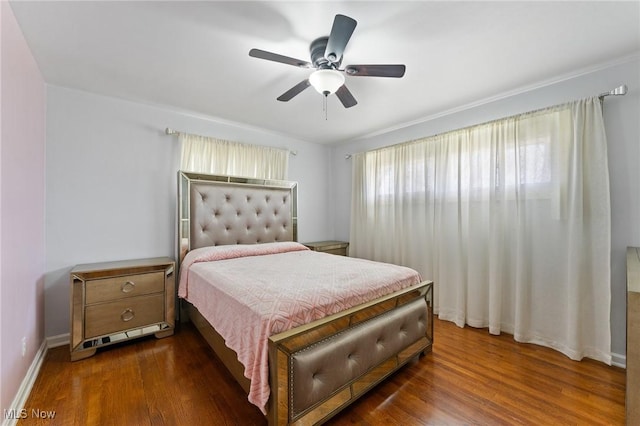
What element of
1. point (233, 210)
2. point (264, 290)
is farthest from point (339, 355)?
point (233, 210)

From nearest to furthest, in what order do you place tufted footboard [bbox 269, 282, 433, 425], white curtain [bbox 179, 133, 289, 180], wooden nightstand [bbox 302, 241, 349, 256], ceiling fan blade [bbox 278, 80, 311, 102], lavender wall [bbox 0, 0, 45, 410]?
tufted footboard [bbox 269, 282, 433, 425], lavender wall [bbox 0, 0, 45, 410], ceiling fan blade [bbox 278, 80, 311, 102], white curtain [bbox 179, 133, 289, 180], wooden nightstand [bbox 302, 241, 349, 256]

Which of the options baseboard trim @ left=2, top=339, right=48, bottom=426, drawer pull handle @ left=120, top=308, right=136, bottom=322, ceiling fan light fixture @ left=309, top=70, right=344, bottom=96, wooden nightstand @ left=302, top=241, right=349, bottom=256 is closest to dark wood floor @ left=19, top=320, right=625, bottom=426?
baseboard trim @ left=2, top=339, right=48, bottom=426

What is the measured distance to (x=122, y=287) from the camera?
7.93 ft

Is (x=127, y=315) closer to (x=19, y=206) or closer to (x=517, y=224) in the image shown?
(x=19, y=206)

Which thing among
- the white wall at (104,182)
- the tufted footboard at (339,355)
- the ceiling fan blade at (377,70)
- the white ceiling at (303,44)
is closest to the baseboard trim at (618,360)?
the tufted footboard at (339,355)

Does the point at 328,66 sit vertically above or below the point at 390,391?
above

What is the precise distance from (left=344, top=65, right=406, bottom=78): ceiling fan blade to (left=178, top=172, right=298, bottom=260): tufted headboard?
6.97 feet

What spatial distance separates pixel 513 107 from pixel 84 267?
4442 millimetres

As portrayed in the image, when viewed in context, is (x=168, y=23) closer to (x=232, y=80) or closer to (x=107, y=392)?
(x=232, y=80)

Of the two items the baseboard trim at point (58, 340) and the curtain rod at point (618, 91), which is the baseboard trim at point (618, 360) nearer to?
the curtain rod at point (618, 91)

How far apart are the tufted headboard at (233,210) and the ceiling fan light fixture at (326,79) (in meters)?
1.92

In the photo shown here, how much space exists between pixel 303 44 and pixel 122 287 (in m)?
2.60

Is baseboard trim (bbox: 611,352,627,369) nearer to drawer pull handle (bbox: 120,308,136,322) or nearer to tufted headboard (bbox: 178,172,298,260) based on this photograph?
tufted headboard (bbox: 178,172,298,260)

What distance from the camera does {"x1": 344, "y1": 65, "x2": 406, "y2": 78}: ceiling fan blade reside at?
1734 mm
